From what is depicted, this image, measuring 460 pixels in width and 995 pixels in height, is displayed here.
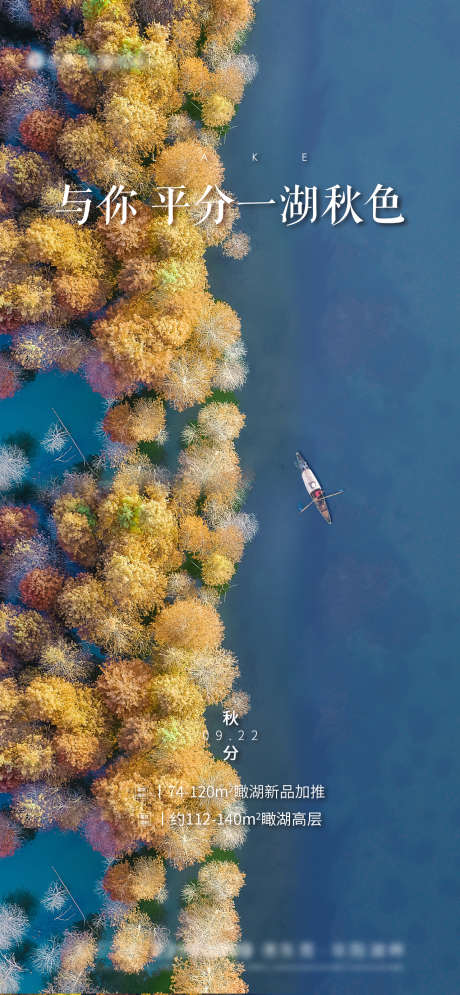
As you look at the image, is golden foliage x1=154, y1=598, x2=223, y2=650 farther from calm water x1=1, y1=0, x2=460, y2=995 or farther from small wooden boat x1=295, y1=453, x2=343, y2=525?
small wooden boat x1=295, y1=453, x2=343, y2=525

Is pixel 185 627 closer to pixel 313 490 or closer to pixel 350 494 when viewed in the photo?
pixel 313 490

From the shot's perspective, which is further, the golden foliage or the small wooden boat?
the small wooden boat

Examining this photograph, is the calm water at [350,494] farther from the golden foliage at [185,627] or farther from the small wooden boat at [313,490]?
the golden foliage at [185,627]

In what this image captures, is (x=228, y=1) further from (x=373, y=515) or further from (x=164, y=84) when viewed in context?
(x=373, y=515)

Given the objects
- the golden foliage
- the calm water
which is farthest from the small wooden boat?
the golden foliage

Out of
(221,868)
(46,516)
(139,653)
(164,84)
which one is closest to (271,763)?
(221,868)

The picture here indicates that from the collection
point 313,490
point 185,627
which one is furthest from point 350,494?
point 185,627
